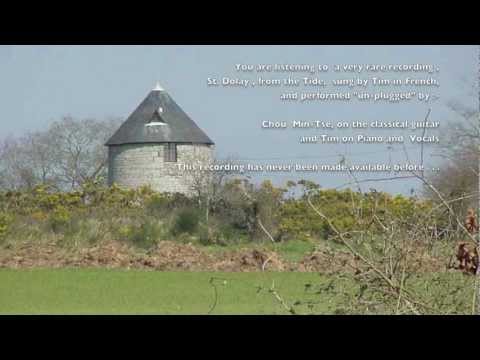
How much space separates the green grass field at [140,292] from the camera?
45.8 ft

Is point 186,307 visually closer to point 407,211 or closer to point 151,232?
point 407,211

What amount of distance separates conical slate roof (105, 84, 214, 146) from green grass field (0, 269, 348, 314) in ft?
32.3

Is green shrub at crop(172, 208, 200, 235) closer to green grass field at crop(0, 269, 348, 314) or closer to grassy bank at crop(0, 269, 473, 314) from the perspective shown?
grassy bank at crop(0, 269, 473, 314)

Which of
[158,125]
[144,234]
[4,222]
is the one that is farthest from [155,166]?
[4,222]

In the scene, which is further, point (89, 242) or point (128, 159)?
point (128, 159)

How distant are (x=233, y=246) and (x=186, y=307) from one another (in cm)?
1041

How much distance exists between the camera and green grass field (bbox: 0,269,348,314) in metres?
14.0

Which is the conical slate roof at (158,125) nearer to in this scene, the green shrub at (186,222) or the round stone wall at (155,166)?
the round stone wall at (155,166)

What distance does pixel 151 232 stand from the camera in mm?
25719

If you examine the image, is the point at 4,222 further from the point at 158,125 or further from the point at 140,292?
the point at 158,125

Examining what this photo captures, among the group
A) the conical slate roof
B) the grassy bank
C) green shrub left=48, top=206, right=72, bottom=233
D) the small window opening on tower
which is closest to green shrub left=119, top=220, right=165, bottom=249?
green shrub left=48, top=206, right=72, bottom=233

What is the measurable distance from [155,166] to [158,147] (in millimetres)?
3297
